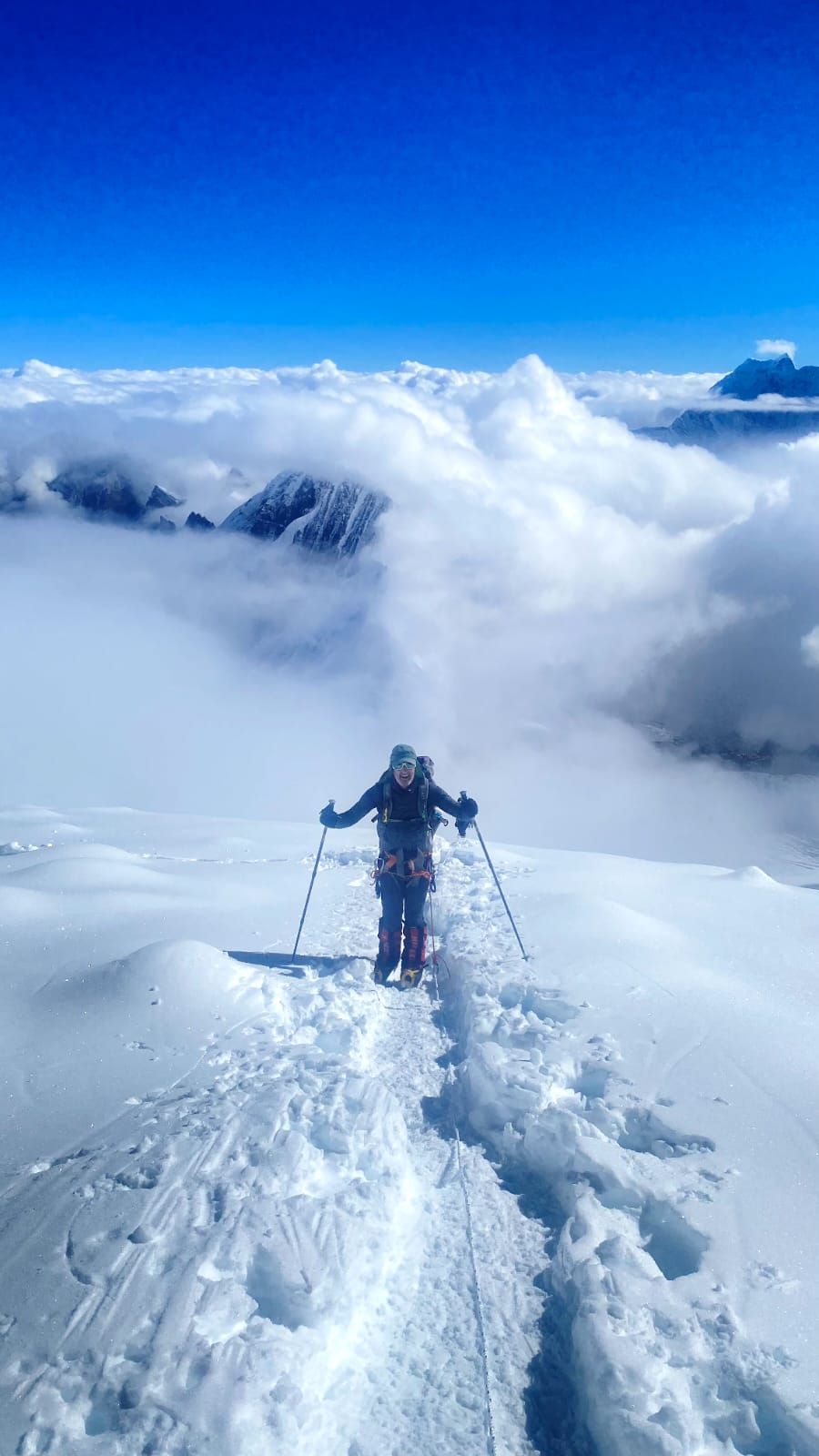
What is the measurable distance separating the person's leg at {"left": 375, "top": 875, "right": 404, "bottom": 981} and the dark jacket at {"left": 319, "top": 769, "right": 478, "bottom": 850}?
457 millimetres

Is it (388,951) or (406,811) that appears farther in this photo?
(406,811)

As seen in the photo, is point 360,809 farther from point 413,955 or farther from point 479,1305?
point 479,1305

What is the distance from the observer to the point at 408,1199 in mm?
4883

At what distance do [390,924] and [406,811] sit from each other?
1.28 meters

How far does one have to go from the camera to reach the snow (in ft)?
11.4

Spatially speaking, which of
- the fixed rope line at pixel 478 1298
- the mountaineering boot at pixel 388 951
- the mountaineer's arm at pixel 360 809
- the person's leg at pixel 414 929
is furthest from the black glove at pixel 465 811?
the fixed rope line at pixel 478 1298

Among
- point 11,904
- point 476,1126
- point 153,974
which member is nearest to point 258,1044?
point 153,974

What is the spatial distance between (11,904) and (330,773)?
13464 centimetres

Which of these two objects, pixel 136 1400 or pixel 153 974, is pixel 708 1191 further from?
pixel 153 974

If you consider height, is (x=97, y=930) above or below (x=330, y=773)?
above

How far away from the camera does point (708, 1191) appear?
182 inches

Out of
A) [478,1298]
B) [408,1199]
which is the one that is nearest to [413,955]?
[408,1199]

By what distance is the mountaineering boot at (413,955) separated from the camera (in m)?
8.57

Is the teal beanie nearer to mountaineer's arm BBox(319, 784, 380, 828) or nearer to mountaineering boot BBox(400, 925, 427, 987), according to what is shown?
mountaineer's arm BBox(319, 784, 380, 828)
